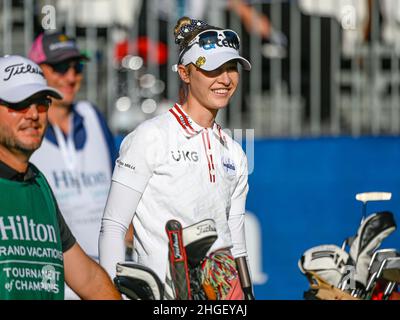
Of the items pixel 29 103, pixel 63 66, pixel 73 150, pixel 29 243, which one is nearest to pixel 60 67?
pixel 63 66

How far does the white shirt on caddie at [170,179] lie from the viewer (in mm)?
4664

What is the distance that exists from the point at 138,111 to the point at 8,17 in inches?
43.2

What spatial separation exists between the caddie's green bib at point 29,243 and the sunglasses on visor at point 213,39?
856 mm

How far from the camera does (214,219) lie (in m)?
4.70

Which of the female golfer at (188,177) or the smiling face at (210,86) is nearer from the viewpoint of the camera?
the female golfer at (188,177)

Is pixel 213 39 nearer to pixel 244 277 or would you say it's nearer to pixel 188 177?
pixel 188 177

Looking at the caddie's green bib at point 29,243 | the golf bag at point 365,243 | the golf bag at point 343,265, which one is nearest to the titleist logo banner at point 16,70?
the caddie's green bib at point 29,243

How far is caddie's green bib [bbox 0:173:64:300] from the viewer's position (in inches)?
171

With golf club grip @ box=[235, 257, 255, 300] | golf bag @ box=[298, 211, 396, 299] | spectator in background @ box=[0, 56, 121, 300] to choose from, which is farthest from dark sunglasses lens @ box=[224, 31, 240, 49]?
golf bag @ box=[298, 211, 396, 299]

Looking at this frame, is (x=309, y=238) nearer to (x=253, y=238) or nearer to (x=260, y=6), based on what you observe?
(x=253, y=238)

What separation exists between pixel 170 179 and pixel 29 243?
64cm

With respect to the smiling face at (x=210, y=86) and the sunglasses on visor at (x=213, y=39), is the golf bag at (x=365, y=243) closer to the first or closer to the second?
the smiling face at (x=210, y=86)

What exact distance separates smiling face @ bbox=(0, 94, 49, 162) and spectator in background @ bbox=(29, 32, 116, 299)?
6.40ft

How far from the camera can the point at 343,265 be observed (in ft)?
17.3
